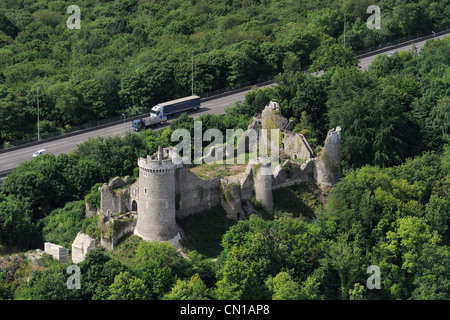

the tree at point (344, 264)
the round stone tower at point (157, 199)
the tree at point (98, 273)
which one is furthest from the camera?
the tree at point (344, 264)

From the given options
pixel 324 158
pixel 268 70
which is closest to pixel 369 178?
pixel 324 158

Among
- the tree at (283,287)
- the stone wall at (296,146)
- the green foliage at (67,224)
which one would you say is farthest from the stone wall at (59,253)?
the stone wall at (296,146)

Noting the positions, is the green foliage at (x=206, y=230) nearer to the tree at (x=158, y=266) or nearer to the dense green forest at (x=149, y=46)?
the tree at (x=158, y=266)

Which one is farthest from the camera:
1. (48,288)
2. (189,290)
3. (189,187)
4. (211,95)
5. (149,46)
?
(149,46)

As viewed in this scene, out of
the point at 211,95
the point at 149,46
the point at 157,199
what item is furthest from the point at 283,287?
the point at 149,46

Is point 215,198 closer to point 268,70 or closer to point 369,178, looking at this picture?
point 369,178

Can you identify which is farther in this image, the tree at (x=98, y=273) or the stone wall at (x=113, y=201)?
the stone wall at (x=113, y=201)

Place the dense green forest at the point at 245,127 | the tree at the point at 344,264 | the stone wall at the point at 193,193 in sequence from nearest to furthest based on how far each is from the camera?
the dense green forest at the point at 245,127 < the tree at the point at 344,264 < the stone wall at the point at 193,193

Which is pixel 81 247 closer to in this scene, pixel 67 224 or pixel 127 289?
pixel 67 224
